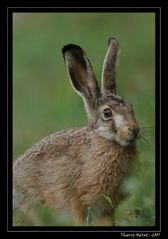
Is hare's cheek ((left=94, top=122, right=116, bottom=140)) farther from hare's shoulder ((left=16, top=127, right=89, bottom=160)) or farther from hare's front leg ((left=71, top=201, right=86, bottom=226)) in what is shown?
hare's front leg ((left=71, top=201, right=86, bottom=226))

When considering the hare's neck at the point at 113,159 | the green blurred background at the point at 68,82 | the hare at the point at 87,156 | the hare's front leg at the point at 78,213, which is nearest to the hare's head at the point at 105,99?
the hare at the point at 87,156

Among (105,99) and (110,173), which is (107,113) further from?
(110,173)

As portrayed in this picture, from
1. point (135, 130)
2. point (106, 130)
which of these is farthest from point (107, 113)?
point (135, 130)

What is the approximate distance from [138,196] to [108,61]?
1.20m

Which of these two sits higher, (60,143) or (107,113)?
(107,113)

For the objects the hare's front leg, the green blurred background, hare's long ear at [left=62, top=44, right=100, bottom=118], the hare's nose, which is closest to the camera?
the hare's nose

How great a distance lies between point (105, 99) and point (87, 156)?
1.59ft

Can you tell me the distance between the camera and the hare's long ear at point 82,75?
899cm

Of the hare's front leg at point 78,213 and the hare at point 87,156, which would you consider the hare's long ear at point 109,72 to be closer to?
the hare at point 87,156

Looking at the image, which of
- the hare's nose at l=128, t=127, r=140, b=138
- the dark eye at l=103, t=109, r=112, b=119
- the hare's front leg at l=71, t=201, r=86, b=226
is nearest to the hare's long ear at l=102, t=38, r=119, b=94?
the dark eye at l=103, t=109, r=112, b=119

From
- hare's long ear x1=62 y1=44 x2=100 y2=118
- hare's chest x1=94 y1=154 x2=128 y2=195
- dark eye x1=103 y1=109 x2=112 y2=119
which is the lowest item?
hare's chest x1=94 y1=154 x2=128 y2=195

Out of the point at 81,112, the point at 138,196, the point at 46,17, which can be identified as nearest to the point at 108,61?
the point at 138,196

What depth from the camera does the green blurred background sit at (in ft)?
29.0

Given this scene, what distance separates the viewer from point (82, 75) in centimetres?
910
